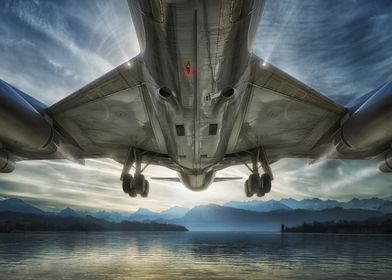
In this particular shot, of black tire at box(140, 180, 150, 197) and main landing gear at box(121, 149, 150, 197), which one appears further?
black tire at box(140, 180, 150, 197)

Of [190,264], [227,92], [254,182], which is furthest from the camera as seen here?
[190,264]

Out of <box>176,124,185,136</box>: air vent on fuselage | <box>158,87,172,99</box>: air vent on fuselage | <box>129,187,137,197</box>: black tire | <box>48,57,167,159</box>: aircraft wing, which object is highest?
<box>48,57,167,159</box>: aircraft wing

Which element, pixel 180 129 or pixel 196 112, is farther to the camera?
pixel 180 129

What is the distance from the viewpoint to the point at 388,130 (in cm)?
873

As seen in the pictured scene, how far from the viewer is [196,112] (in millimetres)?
7871

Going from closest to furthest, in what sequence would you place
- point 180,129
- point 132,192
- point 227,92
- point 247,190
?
point 227,92, point 180,129, point 132,192, point 247,190

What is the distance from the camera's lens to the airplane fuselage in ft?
16.7

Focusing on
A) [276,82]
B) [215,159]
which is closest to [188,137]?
[215,159]

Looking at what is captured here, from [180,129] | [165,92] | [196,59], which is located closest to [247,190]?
[180,129]

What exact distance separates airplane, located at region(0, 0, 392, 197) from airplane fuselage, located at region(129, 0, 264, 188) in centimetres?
2

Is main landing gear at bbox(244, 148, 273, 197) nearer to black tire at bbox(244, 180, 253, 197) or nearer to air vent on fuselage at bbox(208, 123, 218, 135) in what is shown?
black tire at bbox(244, 180, 253, 197)

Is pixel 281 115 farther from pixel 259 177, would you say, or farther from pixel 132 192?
pixel 132 192

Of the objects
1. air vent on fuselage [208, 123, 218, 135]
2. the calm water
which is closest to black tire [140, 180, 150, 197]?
the calm water

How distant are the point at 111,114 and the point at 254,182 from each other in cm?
704
